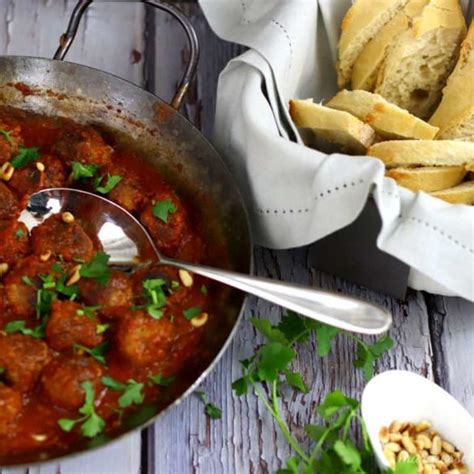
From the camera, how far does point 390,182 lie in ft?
7.89

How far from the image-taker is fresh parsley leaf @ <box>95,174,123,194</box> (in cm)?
272

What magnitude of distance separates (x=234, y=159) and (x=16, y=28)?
1.30 metres

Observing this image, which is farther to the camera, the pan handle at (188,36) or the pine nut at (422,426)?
the pan handle at (188,36)

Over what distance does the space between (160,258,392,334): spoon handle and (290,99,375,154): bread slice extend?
0.61 m

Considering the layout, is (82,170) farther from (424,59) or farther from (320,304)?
(424,59)

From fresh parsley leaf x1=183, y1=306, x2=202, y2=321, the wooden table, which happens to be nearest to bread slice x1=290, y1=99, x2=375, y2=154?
the wooden table

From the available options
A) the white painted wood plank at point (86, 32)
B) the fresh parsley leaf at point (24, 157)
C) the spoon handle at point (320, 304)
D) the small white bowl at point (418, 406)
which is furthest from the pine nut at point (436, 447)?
the white painted wood plank at point (86, 32)

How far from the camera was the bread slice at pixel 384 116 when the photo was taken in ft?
8.95

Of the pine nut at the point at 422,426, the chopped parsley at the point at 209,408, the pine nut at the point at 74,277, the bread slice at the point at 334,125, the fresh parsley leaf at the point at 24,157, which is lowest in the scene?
the chopped parsley at the point at 209,408

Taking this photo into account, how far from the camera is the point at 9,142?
8.98 feet

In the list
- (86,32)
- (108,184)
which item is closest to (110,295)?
(108,184)

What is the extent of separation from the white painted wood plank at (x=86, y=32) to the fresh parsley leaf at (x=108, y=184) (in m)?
0.84

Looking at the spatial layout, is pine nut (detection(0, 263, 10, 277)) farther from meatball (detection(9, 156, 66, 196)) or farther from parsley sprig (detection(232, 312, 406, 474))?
parsley sprig (detection(232, 312, 406, 474))

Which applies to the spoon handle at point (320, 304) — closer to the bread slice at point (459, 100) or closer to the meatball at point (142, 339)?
the meatball at point (142, 339)
